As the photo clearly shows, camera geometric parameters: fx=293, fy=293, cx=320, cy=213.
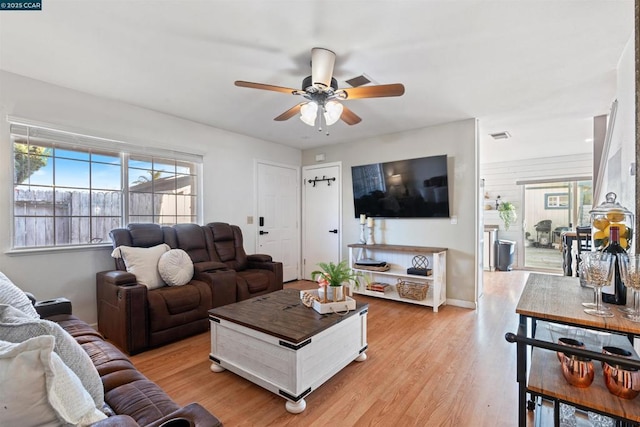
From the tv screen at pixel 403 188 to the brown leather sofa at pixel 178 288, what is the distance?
1.83 metres

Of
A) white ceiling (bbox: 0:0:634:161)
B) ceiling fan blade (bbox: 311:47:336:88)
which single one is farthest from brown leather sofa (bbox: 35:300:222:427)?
ceiling fan blade (bbox: 311:47:336:88)

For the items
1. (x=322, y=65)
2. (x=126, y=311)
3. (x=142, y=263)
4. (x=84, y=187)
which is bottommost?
Answer: (x=126, y=311)

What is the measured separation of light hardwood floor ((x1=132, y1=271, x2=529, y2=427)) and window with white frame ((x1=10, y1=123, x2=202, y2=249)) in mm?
1569

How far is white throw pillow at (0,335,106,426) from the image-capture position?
711 millimetres

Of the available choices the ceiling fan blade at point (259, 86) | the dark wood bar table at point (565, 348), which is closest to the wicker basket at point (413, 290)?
the dark wood bar table at point (565, 348)

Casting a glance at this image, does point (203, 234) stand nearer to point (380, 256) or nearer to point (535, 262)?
point (380, 256)

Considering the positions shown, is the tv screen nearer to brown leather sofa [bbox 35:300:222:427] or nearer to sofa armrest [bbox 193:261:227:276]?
sofa armrest [bbox 193:261:227:276]

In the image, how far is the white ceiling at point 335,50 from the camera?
183cm

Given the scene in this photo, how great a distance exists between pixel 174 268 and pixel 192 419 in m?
2.37

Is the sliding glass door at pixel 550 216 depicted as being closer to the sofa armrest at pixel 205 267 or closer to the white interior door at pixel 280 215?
the white interior door at pixel 280 215

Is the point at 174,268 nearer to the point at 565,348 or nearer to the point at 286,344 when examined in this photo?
the point at 286,344

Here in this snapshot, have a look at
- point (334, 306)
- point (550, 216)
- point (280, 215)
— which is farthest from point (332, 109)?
point (550, 216)

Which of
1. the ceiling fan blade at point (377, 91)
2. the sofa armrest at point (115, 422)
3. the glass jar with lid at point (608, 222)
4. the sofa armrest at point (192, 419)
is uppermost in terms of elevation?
the ceiling fan blade at point (377, 91)

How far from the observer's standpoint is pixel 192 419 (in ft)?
2.94
